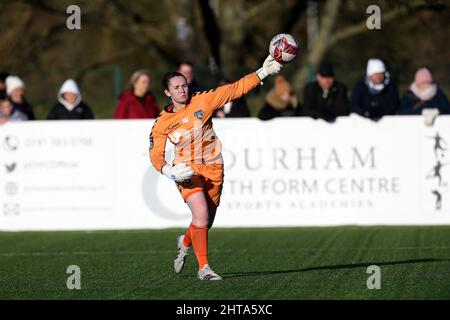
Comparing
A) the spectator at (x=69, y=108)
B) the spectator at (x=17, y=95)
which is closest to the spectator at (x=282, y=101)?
the spectator at (x=69, y=108)

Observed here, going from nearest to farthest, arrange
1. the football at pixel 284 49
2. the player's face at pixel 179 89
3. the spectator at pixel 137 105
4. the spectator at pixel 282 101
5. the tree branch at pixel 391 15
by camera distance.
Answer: the football at pixel 284 49 → the player's face at pixel 179 89 → the spectator at pixel 282 101 → the spectator at pixel 137 105 → the tree branch at pixel 391 15

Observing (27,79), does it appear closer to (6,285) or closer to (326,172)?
(326,172)

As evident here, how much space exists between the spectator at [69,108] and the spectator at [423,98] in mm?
4441

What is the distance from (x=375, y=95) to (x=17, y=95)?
207 inches

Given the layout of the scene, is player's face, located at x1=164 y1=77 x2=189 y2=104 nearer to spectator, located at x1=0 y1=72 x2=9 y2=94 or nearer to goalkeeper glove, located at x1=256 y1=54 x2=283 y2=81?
goalkeeper glove, located at x1=256 y1=54 x2=283 y2=81

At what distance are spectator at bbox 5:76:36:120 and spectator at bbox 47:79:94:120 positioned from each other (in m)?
0.56

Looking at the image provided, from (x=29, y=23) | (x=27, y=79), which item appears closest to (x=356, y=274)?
(x=27, y=79)

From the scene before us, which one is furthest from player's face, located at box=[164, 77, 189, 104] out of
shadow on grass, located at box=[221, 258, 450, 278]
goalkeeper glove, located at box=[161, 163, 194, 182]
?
shadow on grass, located at box=[221, 258, 450, 278]

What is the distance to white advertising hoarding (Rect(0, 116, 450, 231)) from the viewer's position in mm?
17109

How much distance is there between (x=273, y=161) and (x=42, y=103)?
737 cm

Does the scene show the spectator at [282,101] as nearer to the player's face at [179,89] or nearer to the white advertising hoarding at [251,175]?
the white advertising hoarding at [251,175]

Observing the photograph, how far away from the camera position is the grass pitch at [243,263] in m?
10.6
